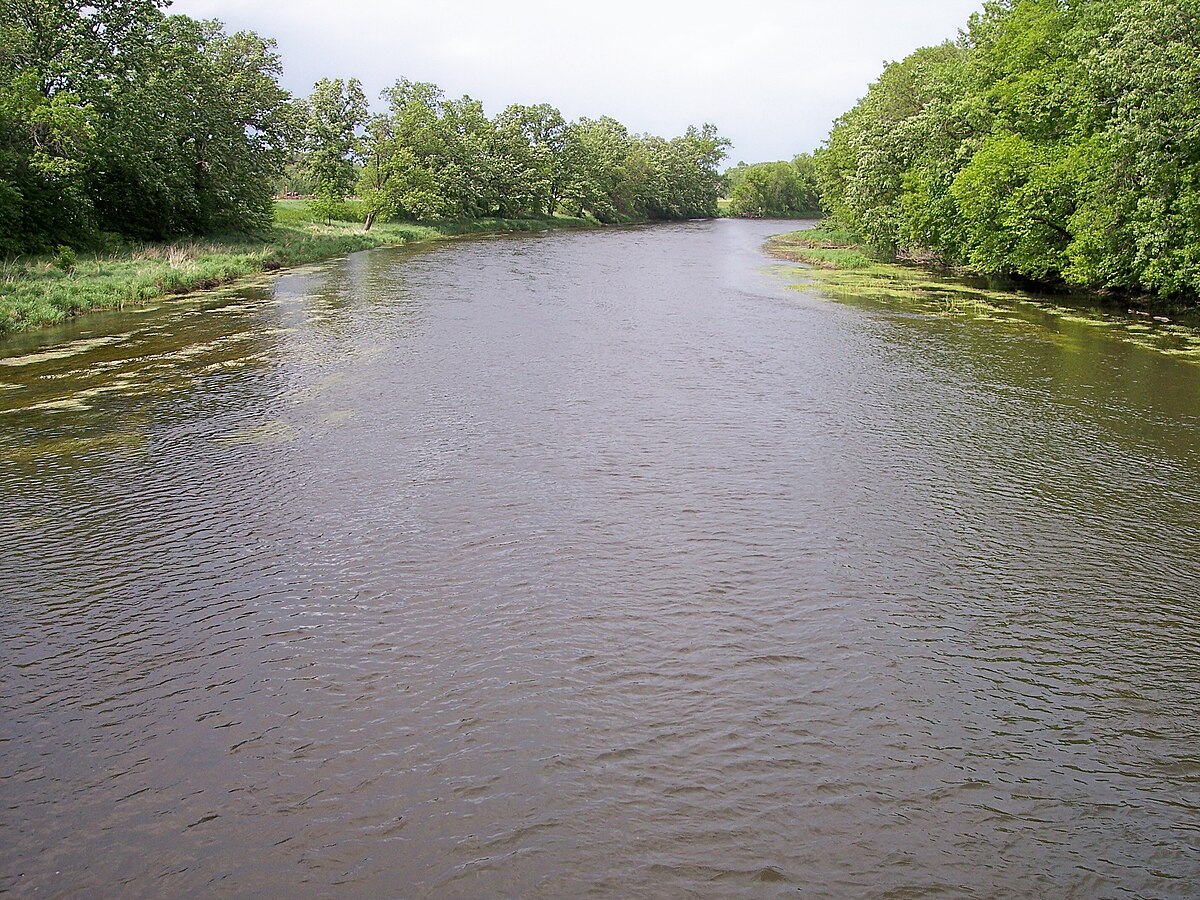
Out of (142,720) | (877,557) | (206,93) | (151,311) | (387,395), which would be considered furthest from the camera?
(206,93)

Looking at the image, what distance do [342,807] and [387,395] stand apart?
11429 mm

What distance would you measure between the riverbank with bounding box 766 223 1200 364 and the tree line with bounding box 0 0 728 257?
1061 inches

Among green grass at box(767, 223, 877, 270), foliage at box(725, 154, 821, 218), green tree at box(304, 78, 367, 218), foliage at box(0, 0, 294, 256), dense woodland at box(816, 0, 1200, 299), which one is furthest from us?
foliage at box(725, 154, 821, 218)

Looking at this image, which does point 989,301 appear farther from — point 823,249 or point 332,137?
point 332,137

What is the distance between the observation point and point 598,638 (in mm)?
8156

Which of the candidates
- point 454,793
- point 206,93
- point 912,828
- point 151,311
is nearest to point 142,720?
point 454,793

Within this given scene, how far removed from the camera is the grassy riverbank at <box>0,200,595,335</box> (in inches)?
934

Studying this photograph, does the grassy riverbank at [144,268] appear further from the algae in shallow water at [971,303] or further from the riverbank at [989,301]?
the riverbank at [989,301]

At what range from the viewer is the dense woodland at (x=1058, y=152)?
69.9ft

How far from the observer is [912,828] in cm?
582

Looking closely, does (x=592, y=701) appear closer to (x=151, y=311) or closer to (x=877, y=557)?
(x=877, y=557)

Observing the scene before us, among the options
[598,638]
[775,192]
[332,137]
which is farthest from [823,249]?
[775,192]

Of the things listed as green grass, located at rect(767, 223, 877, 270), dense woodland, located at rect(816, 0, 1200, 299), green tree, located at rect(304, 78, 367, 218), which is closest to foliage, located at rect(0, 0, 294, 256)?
green tree, located at rect(304, 78, 367, 218)

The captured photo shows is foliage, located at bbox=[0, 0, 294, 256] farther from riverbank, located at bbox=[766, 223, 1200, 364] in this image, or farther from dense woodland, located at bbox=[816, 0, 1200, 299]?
dense woodland, located at bbox=[816, 0, 1200, 299]
